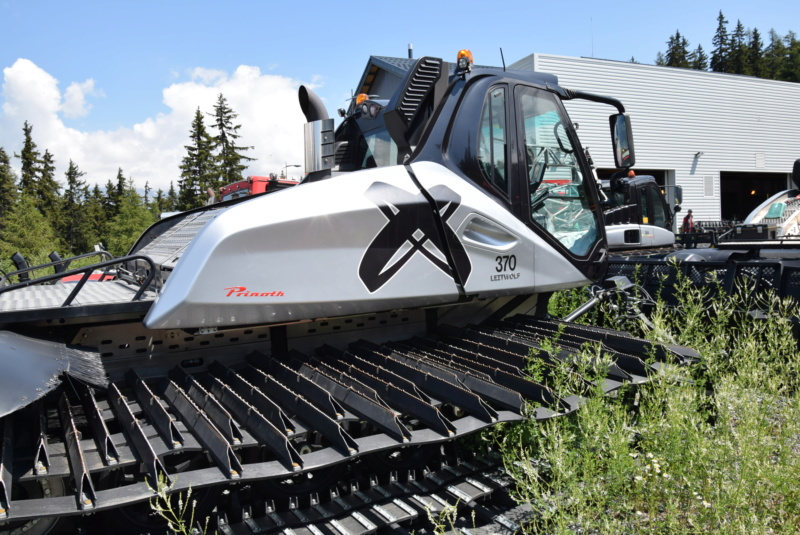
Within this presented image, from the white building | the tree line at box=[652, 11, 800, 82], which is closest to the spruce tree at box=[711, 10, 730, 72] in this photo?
the tree line at box=[652, 11, 800, 82]

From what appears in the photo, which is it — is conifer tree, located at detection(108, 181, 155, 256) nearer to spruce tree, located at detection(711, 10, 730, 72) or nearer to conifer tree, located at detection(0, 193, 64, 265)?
conifer tree, located at detection(0, 193, 64, 265)

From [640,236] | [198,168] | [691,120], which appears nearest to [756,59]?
[691,120]

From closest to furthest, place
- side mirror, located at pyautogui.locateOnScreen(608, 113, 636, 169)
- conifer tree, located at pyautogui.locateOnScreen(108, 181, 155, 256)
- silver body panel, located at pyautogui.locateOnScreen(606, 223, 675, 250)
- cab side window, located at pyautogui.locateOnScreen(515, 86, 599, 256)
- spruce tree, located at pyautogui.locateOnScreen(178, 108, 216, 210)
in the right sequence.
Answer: cab side window, located at pyautogui.locateOnScreen(515, 86, 599, 256) < side mirror, located at pyautogui.locateOnScreen(608, 113, 636, 169) < silver body panel, located at pyautogui.locateOnScreen(606, 223, 675, 250) < conifer tree, located at pyautogui.locateOnScreen(108, 181, 155, 256) < spruce tree, located at pyautogui.locateOnScreen(178, 108, 216, 210)

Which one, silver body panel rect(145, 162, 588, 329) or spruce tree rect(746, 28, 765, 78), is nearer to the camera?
silver body panel rect(145, 162, 588, 329)

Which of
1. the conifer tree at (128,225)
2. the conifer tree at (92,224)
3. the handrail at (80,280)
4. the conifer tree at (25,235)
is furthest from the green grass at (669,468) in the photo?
the conifer tree at (92,224)

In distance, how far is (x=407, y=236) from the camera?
3.38m

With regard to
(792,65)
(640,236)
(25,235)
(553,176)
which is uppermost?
(792,65)

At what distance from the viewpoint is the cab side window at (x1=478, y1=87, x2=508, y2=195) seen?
397cm

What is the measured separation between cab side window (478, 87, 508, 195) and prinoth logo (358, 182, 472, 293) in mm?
461

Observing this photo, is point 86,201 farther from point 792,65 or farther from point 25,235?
point 792,65

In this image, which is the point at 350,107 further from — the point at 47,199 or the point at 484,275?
the point at 47,199

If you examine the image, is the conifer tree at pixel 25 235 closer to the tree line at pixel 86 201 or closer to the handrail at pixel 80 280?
the tree line at pixel 86 201

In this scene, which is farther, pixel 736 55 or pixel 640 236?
pixel 736 55

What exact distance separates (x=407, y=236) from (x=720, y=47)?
328 feet
